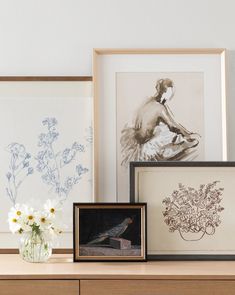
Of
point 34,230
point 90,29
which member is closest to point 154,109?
point 90,29

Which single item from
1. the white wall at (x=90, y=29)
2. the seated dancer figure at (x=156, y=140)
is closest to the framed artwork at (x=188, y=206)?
the seated dancer figure at (x=156, y=140)

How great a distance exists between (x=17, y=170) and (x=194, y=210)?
2.26 ft

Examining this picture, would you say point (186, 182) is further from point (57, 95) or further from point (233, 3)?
point (233, 3)

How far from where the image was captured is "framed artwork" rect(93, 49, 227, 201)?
81.7 inches

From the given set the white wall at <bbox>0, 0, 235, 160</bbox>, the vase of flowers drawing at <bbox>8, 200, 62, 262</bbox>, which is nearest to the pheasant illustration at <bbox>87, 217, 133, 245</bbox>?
the vase of flowers drawing at <bbox>8, 200, 62, 262</bbox>

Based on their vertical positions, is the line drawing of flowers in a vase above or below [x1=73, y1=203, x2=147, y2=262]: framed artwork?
above

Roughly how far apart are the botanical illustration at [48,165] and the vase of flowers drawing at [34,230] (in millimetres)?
162

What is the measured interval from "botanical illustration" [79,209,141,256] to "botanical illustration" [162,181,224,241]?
0.13 m

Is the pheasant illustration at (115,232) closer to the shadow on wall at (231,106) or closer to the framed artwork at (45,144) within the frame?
the framed artwork at (45,144)

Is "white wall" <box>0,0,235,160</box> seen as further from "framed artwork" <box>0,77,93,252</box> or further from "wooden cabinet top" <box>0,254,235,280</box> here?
"wooden cabinet top" <box>0,254,235,280</box>
